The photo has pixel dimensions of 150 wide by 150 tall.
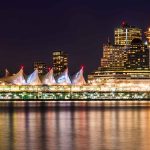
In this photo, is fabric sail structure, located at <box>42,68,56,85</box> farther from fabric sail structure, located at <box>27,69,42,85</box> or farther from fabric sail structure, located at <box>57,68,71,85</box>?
fabric sail structure, located at <box>57,68,71,85</box>

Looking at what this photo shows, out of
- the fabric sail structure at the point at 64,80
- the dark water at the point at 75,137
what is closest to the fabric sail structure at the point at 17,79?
the fabric sail structure at the point at 64,80

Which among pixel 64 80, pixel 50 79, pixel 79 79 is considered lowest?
pixel 64 80

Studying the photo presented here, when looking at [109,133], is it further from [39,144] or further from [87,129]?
[39,144]

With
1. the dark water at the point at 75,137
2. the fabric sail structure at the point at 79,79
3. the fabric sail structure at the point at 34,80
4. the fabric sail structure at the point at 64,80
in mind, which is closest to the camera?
the dark water at the point at 75,137

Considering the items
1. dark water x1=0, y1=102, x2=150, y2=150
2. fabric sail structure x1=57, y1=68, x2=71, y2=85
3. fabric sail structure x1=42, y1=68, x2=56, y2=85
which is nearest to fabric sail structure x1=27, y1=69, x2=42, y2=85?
fabric sail structure x1=42, y1=68, x2=56, y2=85

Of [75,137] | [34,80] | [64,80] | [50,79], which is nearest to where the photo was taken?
[75,137]

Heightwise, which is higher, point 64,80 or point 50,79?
point 50,79

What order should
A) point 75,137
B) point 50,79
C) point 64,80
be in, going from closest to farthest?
point 75,137 < point 50,79 < point 64,80

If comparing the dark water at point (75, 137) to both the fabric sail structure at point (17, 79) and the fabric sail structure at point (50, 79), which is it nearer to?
the fabric sail structure at point (17, 79)

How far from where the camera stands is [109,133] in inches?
2000

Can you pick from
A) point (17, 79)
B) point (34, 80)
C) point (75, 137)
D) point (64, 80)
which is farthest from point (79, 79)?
point (75, 137)

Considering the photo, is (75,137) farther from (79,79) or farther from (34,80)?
(79,79)

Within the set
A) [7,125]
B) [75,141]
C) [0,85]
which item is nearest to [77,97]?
[0,85]

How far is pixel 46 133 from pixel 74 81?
141m
